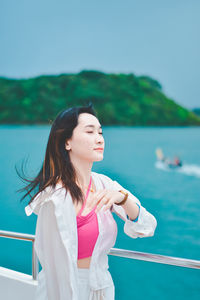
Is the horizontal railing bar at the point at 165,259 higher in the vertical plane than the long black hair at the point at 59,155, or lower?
lower

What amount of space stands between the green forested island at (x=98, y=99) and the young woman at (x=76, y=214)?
26313 mm

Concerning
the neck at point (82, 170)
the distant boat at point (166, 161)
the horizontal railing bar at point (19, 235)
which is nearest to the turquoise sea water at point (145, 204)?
the distant boat at point (166, 161)

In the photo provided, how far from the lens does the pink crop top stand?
0.88 metres

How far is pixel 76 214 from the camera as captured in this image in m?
0.89

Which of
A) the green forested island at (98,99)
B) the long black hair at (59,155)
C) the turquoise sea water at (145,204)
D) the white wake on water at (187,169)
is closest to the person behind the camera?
the long black hair at (59,155)

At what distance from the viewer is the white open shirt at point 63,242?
2.62 feet

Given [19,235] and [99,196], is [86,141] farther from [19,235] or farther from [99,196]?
[19,235]

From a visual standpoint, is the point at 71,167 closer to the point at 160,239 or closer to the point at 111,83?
the point at 160,239

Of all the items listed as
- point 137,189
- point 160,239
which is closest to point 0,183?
point 137,189

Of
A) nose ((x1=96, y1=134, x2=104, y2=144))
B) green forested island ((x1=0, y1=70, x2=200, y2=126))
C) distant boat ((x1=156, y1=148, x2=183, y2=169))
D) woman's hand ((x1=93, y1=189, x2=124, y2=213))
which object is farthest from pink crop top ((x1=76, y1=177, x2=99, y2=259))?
distant boat ((x1=156, y1=148, x2=183, y2=169))

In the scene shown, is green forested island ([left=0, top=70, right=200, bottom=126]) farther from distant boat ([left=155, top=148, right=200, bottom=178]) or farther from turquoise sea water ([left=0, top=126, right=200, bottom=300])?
distant boat ([left=155, top=148, right=200, bottom=178])

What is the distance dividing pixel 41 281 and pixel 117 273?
834 inches

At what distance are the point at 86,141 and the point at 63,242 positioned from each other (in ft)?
0.99

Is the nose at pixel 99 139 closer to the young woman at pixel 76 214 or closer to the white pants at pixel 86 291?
the young woman at pixel 76 214
